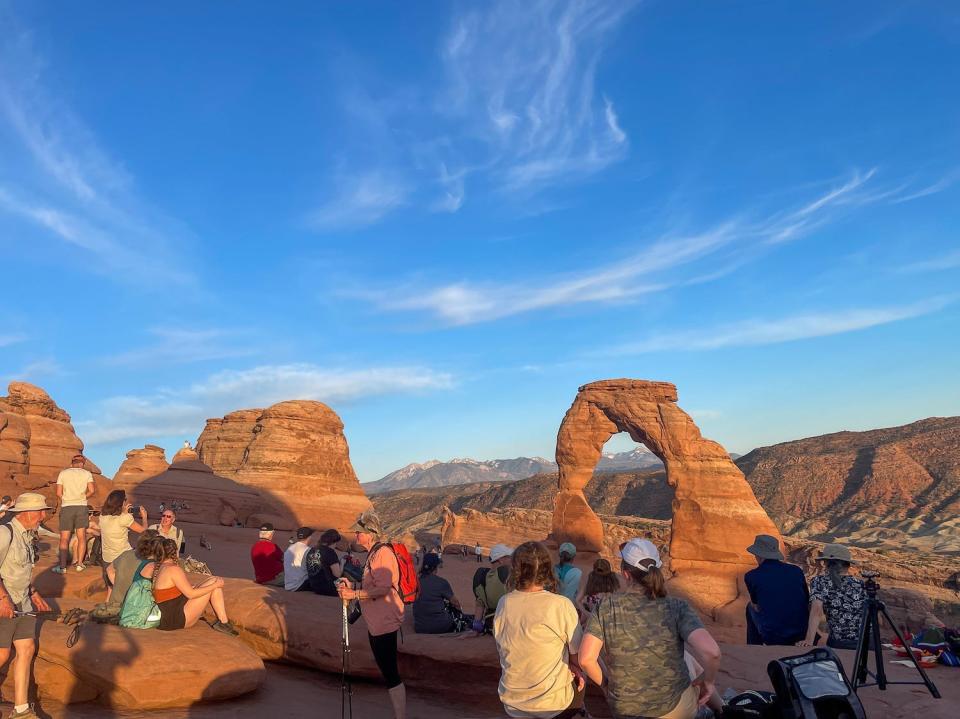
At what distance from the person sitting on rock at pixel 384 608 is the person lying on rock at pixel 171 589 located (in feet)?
7.29

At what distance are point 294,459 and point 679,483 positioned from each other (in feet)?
71.6

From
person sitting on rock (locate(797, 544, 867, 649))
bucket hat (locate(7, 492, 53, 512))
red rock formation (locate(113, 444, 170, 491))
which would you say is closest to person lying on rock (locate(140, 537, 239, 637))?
bucket hat (locate(7, 492, 53, 512))

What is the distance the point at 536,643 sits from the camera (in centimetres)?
343

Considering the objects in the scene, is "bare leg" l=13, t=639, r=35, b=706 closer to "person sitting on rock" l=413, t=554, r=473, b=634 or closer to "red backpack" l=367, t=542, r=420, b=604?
"red backpack" l=367, t=542, r=420, b=604

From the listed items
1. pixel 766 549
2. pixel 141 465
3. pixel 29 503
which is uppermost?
pixel 141 465

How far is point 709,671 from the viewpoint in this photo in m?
3.27

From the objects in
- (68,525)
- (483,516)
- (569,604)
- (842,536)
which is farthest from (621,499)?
(569,604)

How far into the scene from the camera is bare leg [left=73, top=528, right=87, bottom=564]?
32.9 feet

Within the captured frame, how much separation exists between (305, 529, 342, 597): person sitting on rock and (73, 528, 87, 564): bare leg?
13.7ft

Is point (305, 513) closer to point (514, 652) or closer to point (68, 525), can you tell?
point (68, 525)

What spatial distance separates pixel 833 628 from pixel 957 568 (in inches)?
908

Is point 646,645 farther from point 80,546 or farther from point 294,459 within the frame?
point 294,459

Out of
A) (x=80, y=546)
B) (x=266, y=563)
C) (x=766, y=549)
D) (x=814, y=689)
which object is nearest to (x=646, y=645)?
(x=814, y=689)

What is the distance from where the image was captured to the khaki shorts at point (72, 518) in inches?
382
